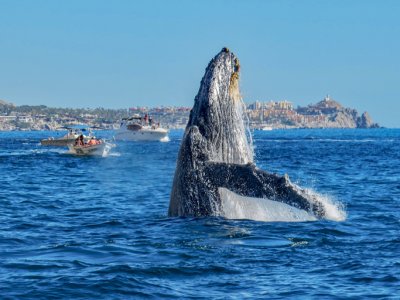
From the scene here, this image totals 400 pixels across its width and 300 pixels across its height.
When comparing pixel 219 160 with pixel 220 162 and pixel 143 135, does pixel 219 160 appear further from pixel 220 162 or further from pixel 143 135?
pixel 143 135

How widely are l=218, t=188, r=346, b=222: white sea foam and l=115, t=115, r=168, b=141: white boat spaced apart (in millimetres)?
128561

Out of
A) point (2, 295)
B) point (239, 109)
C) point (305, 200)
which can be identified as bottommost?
point (2, 295)

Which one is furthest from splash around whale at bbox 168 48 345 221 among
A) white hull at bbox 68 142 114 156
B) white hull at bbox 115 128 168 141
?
white hull at bbox 115 128 168 141

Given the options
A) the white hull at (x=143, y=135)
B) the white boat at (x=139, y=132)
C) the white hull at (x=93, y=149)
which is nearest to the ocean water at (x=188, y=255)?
the white hull at (x=93, y=149)

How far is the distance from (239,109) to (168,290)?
7.29 meters

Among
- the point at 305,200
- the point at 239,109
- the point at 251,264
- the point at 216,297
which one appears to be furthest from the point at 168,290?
the point at 239,109

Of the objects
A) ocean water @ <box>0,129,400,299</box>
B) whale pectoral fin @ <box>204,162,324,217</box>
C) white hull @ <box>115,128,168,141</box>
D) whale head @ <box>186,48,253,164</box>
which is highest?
whale head @ <box>186,48,253,164</box>

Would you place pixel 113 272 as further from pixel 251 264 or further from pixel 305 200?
pixel 305 200

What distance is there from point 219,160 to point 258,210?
1430 millimetres

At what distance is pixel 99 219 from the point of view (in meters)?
20.0

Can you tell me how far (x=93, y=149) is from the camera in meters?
69.8

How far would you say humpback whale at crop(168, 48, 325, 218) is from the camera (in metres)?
16.1

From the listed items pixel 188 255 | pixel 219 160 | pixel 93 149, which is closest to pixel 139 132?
pixel 93 149

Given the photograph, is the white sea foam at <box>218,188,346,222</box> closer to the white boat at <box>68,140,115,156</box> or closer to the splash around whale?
the splash around whale
